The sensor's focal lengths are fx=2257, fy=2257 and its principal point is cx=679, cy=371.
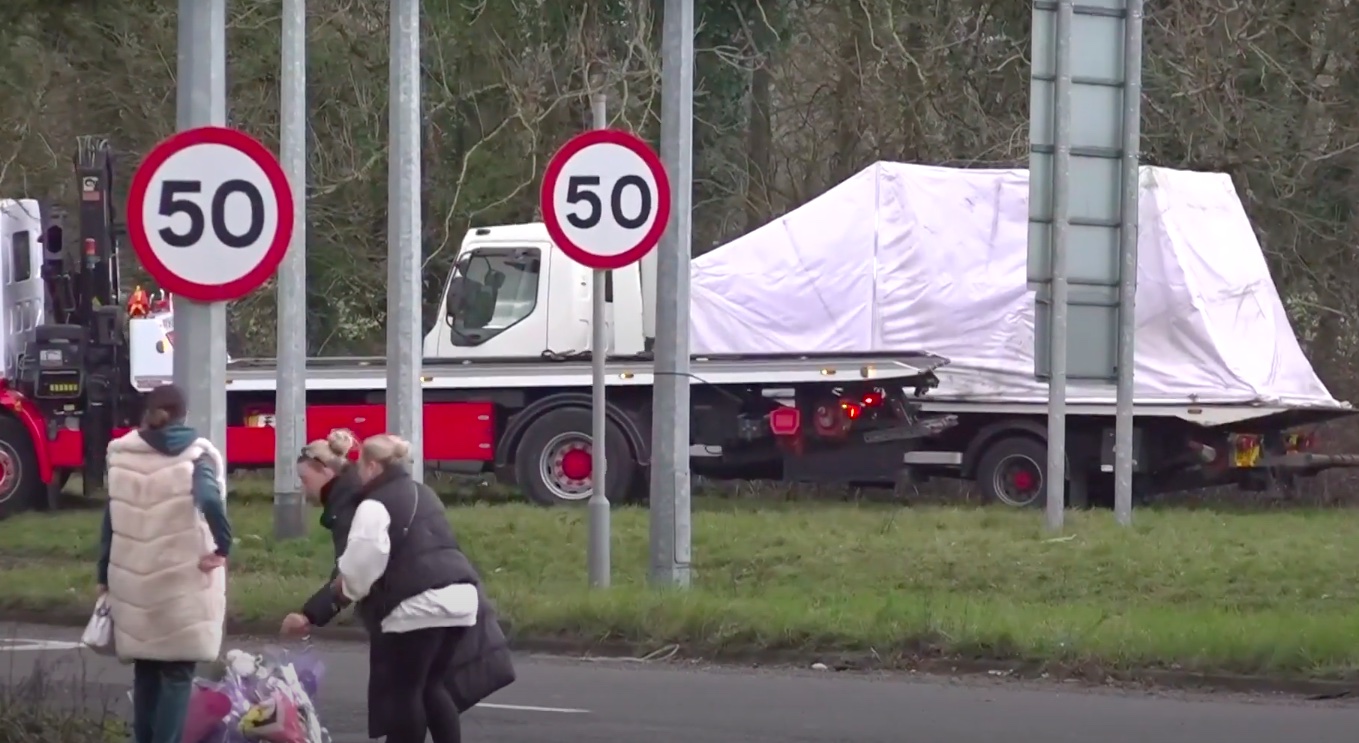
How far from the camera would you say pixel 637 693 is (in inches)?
457

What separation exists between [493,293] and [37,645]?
999cm

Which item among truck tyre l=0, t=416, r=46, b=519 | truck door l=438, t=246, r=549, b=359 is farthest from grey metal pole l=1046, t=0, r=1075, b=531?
truck tyre l=0, t=416, r=46, b=519

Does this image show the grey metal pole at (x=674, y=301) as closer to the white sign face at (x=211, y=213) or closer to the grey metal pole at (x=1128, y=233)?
the grey metal pole at (x=1128, y=233)

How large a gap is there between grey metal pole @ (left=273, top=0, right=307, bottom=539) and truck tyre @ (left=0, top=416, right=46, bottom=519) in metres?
4.14

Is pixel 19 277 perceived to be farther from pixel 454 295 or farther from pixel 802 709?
pixel 802 709

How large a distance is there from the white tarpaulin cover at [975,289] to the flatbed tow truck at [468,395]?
836 mm

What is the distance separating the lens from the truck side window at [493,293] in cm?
2288

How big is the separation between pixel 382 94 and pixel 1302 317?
39.3 ft

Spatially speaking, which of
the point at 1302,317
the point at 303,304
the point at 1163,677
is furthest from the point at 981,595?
the point at 1302,317

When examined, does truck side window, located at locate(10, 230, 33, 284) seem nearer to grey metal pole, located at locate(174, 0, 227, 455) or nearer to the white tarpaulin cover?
the white tarpaulin cover

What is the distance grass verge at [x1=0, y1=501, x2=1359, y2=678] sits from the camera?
41.0ft

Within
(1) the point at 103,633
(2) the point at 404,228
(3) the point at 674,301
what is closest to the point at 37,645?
(3) the point at 674,301

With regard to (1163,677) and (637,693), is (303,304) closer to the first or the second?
(637,693)

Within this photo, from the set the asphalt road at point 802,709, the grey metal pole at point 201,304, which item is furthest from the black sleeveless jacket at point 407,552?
the asphalt road at point 802,709
